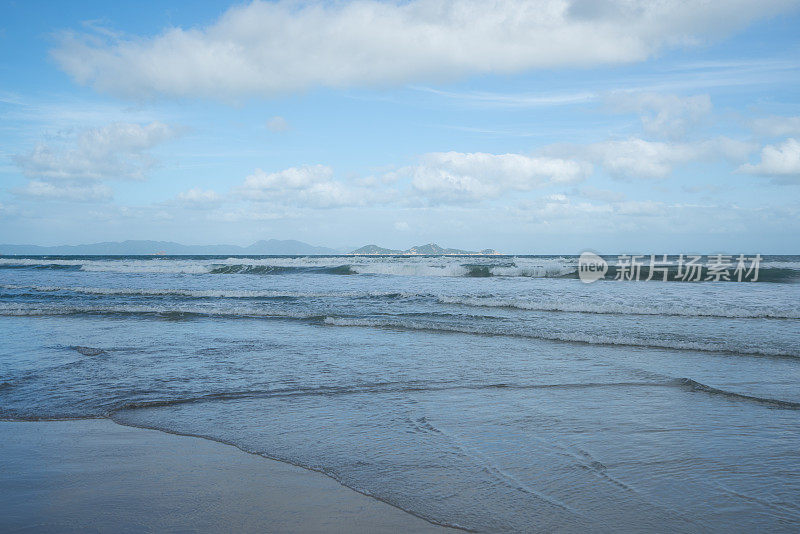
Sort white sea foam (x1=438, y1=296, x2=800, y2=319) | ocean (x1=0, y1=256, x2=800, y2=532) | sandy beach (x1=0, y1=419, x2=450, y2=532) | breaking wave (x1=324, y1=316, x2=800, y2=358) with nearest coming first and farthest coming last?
sandy beach (x1=0, y1=419, x2=450, y2=532) < ocean (x1=0, y1=256, x2=800, y2=532) < breaking wave (x1=324, y1=316, x2=800, y2=358) < white sea foam (x1=438, y1=296, x2=800, y2=319)

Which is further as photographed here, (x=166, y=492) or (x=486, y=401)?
(x=486, y=401)

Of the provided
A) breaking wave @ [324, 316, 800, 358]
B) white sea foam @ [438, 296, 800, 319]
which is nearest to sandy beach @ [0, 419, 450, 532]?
breaking wave @ [324, 316, 800, 358]

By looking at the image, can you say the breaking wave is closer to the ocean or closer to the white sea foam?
the ocean

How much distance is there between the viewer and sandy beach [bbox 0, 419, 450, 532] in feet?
9.86

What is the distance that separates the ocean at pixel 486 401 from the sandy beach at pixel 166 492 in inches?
10.1

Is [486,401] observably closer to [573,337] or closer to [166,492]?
[166,492]

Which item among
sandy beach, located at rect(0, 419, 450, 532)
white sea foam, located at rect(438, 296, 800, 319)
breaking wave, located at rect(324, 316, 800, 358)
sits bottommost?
sandy beach, located at rect(0, 419, 450, 532)

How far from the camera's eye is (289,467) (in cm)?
392

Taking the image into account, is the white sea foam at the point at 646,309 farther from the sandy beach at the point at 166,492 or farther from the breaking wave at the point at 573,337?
the sandy beach at the point at 166,492

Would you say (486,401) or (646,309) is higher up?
(646,309)

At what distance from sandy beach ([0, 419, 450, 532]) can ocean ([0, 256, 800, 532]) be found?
0.84 ft

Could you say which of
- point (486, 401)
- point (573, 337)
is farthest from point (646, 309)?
point (486, 401)

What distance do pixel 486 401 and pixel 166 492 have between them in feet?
11.3

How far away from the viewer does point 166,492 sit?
3463 millimetres
